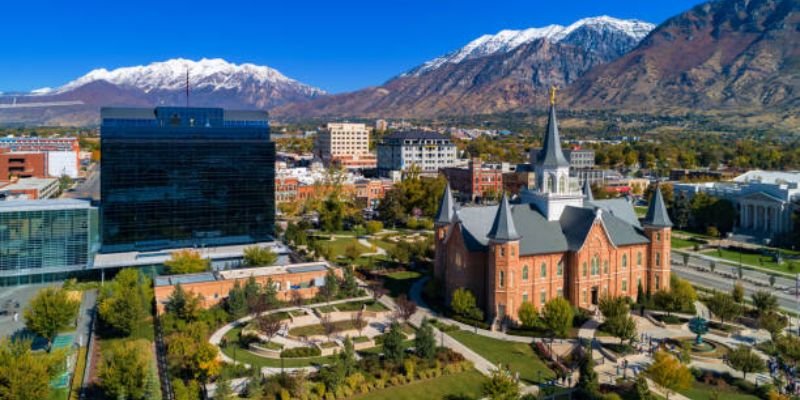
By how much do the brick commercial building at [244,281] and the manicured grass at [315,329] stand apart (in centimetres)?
805

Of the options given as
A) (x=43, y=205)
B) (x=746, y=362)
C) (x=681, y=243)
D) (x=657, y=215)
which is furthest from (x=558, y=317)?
(x=43, y=205)

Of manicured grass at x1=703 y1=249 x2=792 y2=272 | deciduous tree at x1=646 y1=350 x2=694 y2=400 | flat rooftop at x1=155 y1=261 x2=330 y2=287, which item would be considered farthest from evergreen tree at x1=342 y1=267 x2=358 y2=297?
manicured grass at x1=703 y1=249 x2=792 y2=272

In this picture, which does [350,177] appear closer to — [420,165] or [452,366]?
[420,165]

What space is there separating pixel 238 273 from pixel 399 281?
669 inches

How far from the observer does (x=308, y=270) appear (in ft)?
211

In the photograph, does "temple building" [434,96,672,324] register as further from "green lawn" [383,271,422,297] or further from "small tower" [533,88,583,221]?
"green lawn" [383,271,422,297]

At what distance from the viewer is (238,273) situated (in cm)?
6334

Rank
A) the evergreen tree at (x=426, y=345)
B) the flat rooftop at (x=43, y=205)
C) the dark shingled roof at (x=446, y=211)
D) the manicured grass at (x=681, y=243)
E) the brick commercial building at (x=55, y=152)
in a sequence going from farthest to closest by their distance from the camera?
the brick commercial building at (x=55, y=152)
the manicured grass at (x=681, y=243)
the flat rooftop at (x=43, y=205)
the dark shingled roof at (x=446, y=211)
the evergreen tree at (x=426, y=345)

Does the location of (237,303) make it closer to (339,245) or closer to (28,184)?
(339,245)

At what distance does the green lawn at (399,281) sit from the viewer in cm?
6456

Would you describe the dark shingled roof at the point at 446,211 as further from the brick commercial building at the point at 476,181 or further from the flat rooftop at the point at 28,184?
the flat rooftop at the point at 28,184

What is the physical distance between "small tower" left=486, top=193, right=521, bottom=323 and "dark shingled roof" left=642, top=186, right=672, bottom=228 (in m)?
15.2

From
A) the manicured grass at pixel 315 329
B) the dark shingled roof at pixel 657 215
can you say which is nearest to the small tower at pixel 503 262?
the manicured grass at pixel 315 329

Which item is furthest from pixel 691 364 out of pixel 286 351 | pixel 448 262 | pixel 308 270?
pixel 308 270
